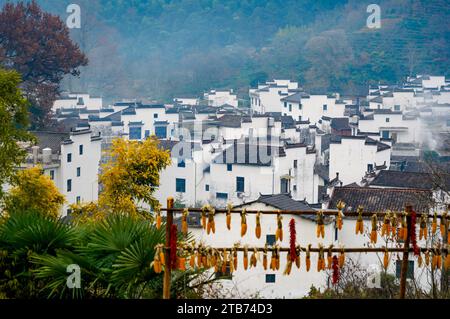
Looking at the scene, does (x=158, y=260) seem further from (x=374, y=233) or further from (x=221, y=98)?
(x=221, y=98)

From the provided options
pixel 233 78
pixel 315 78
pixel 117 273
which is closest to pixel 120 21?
pixel 233 78

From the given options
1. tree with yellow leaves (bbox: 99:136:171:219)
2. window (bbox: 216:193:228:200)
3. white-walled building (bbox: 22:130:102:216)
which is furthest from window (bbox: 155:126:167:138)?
tree with yellow leaves (bbox: 99:136:171:219)

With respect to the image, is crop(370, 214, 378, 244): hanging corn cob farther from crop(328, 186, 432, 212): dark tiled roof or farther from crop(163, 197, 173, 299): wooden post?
crop(328, 186, 432, 212): dark tiled roof

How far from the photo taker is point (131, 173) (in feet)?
40.8

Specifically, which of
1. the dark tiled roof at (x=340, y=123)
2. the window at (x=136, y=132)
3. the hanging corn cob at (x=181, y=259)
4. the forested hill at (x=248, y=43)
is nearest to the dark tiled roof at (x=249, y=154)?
the dark tiled roof at (x=340, y=123)

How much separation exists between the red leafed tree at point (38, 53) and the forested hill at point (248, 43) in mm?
16076

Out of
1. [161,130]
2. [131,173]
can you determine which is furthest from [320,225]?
[161,130]

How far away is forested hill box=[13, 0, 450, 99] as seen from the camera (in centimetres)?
Result: 4431

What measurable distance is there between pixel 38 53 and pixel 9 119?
18593mm

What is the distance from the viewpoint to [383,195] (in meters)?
13.5
